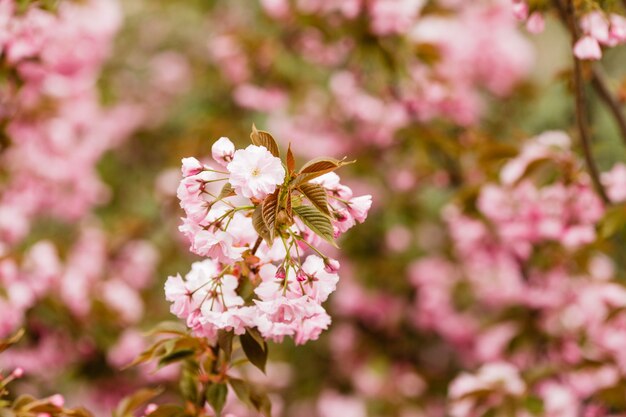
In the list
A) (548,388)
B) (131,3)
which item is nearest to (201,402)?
(548,388)

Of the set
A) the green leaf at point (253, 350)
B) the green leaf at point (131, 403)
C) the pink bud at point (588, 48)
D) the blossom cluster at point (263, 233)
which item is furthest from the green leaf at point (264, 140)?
the pink bud at point (588, 48)

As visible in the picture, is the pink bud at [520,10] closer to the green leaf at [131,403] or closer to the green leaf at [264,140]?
the green leaf at [264,140]

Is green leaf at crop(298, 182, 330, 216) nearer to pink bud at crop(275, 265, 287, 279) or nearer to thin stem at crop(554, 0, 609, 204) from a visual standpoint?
pink bud at crop(275, 265, 287, 279)

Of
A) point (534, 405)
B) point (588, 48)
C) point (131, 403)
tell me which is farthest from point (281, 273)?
point (534, 405)

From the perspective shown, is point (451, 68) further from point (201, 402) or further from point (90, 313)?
point (201, 402)

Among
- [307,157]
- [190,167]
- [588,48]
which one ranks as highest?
[307,157]

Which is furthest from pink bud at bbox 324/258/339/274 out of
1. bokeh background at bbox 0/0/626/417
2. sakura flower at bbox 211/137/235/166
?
bokeh background at bbox 0/0/626/417

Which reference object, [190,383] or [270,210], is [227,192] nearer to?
[270,210]

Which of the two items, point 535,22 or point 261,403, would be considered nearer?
point 261,403
